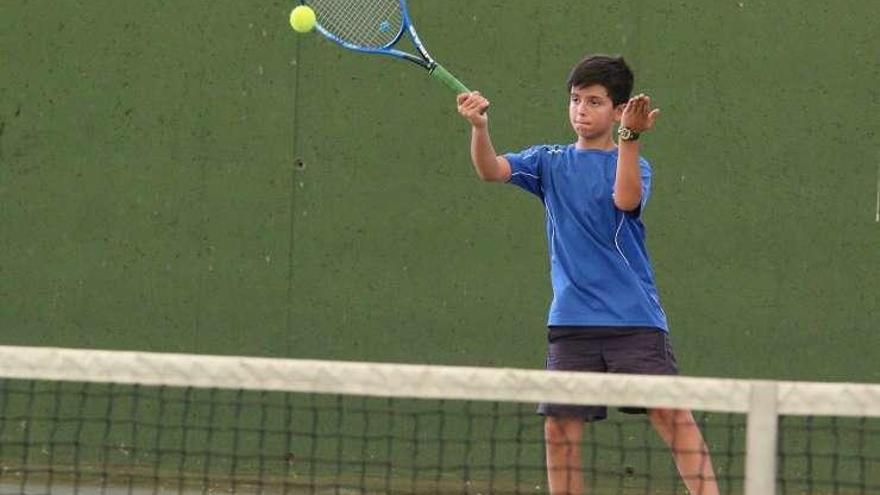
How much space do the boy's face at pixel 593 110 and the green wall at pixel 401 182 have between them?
172 cm

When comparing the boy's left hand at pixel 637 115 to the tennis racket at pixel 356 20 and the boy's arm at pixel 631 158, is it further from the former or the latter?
the tennis racket at pixel 356 20

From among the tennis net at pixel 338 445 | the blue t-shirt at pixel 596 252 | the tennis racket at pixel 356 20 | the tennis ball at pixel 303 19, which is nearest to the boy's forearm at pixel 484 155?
the blue t-shirt at pixel 596 252

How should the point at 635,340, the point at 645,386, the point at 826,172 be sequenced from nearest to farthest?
the point at 645,386, the point at 635,340, the point at 826,172

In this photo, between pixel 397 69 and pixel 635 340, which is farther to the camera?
pixel 397 69

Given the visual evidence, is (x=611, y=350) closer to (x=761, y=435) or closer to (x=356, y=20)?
(x=761, y=435)

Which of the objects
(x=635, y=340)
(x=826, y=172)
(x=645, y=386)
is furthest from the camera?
(x=826, y=172)

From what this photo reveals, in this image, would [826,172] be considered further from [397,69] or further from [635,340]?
[635,340]

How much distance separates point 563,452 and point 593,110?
0.82m

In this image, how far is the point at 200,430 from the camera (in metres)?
6.26

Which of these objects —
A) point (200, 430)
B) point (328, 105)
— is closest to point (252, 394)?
point (200, 430)

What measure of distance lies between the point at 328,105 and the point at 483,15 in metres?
0.60

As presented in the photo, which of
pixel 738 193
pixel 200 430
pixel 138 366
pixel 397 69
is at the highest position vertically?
pixel 397 69

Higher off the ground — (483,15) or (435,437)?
Answer: (483,15)

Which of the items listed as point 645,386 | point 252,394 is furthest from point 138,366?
point 252,394
